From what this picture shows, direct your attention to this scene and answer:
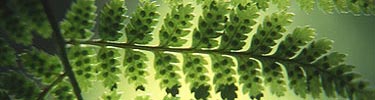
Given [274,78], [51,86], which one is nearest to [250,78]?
[274,78]

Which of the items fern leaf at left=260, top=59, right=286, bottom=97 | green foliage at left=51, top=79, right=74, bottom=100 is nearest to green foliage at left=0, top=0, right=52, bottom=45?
green foliage at left=51, top=79, right=74, bottom=100

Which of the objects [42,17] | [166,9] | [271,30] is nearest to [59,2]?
[166,9]

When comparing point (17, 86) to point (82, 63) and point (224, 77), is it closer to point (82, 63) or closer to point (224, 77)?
point (82, 63)

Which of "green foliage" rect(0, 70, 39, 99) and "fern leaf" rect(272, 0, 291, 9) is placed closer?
"green foliage" rect(0, 70, 39, 99)

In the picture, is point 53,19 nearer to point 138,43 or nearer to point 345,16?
point 138,43

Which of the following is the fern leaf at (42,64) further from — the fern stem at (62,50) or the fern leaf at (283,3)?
the fern leaf at (283,3)

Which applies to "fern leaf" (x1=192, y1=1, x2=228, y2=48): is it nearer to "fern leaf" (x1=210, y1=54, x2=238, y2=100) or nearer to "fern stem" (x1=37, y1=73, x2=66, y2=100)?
"fern leaf" (x1=210, y1=54, x2=238, y2=100)

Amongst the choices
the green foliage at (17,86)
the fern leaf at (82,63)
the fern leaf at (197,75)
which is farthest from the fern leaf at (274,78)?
the green foliage at (17,86)

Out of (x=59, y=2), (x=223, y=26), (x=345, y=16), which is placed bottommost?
(x=345, y=16)
